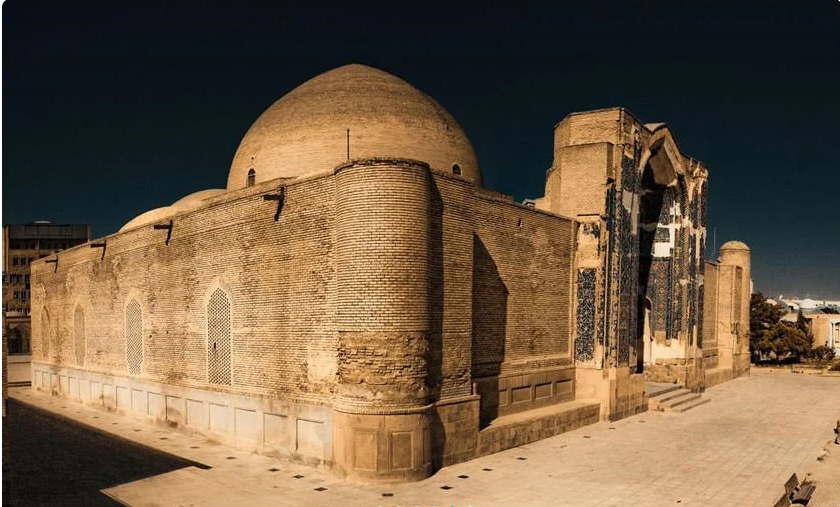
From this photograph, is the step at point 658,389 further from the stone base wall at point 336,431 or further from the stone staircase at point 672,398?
the stone base wall at point 336,431

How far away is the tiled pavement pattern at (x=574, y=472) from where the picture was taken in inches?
344

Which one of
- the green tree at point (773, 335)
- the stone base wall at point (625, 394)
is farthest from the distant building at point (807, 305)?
the stone base wall at point (625, 394)

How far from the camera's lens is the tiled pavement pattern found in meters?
8.73

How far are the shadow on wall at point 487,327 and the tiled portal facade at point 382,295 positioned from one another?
0.05 m

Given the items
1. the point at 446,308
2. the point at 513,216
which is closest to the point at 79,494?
the point at 446,308

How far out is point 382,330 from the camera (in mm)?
9461

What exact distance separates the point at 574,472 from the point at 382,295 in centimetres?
432

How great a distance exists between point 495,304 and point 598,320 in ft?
12.2

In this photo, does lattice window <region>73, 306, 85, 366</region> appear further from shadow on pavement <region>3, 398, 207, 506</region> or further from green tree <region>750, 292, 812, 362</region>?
green tree <region>750, 292, 812, 362</region>

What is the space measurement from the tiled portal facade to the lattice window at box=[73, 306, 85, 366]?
9cm

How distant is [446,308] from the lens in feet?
34.8

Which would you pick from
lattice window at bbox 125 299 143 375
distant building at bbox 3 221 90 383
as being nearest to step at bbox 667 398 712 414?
lattice window at bbox 125 299 143 375

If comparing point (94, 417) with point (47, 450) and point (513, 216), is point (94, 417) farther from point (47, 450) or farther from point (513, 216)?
point (513, 216)

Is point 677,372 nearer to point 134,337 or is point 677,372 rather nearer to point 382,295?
point 382,295
